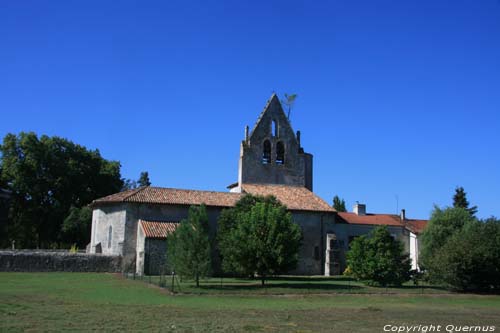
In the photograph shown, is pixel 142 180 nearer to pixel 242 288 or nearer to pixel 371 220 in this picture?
pixel 371 220

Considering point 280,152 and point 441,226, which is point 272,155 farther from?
point 441,226

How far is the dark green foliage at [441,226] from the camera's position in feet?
148

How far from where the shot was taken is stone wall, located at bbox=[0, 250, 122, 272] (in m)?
40.3

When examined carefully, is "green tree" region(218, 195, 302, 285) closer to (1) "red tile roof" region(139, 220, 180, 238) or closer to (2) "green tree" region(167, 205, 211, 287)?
(2) "green tree" region(167, 205, 211, 287)

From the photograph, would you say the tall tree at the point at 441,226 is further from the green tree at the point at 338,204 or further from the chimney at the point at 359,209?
the green tree at the point at 338,204

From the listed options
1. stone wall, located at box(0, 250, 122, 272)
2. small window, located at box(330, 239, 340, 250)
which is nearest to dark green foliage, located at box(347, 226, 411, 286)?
small window, located at box(330, 239, 340, 250)

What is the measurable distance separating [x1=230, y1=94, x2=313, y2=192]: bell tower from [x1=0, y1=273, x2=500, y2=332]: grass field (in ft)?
75.8

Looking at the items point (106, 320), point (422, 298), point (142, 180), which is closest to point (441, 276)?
point (422, 298)

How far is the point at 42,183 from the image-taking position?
64438mm

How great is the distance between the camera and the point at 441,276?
36938 millimetres

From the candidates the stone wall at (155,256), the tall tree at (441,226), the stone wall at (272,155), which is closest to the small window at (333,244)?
the tall tree at (441,226)

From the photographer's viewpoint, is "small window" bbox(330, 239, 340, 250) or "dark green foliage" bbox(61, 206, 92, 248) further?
"dark green foliage" bbox(61, 206, 92, 248)

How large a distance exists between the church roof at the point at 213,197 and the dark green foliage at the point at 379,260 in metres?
11.7

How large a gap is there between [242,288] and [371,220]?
28863 mm
